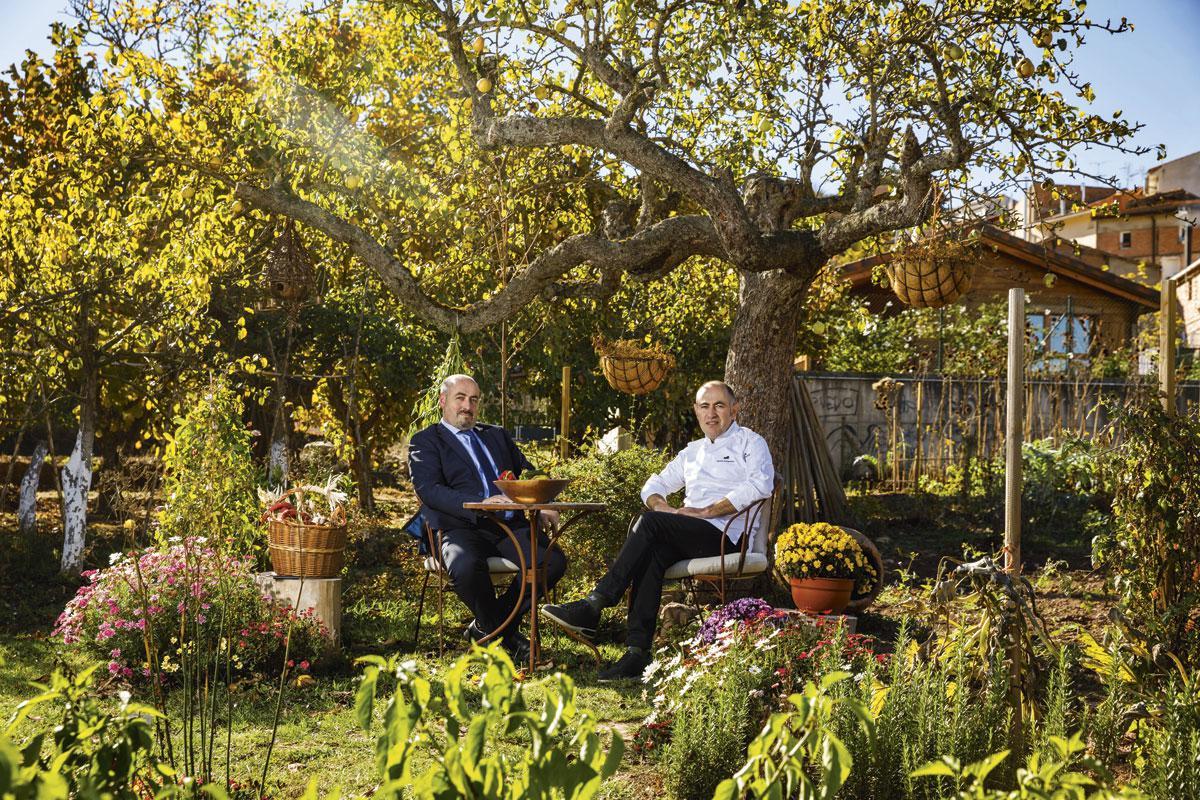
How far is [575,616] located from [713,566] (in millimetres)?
664

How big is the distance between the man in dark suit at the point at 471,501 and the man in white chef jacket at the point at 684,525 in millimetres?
317

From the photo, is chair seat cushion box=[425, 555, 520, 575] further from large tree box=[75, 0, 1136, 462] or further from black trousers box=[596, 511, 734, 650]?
large tree box=[75, 0, 1136, 462]

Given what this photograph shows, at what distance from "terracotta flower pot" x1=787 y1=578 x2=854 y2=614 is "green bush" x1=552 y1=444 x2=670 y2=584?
142cm

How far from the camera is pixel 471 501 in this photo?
5441 mm

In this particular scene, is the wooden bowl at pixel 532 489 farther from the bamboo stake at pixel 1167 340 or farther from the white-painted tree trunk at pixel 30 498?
the white-painted tree trunk at pixel 30 498

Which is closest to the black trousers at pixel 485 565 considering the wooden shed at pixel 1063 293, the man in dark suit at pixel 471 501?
the man in dark suit at pixel 471 501

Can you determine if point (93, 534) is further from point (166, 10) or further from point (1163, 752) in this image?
point (1163, 752)

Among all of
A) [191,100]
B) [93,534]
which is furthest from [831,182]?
[93,534]

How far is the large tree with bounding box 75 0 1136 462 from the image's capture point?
20.7 ft

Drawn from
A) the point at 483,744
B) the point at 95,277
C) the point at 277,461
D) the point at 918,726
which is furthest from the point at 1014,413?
the point at 277,461

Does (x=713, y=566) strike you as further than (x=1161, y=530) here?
Yes

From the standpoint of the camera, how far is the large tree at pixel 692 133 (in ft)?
20.7

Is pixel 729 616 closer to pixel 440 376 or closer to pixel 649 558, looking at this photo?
pixel 649 558

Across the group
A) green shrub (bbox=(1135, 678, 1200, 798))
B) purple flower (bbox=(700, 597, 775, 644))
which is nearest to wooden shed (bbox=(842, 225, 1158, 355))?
purple flower (bbox=(700, 597, 775, 644))
